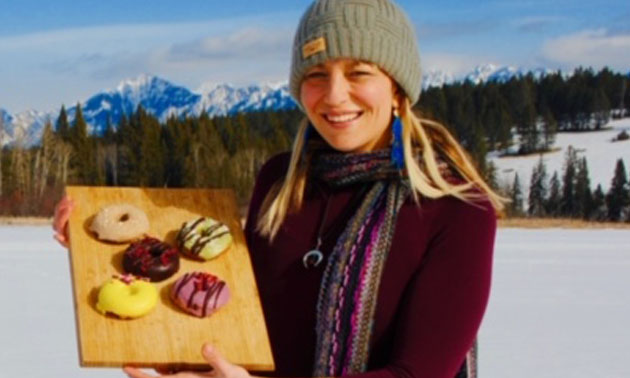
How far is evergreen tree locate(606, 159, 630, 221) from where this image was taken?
1978 inches

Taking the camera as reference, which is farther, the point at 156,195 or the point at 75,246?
the point at 156,195

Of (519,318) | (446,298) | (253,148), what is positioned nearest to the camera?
(446,298)

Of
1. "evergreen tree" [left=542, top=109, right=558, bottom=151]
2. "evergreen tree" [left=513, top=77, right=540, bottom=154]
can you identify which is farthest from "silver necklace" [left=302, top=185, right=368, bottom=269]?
"evergreen tree" [left=542, top=109, right=558, bottom=151]

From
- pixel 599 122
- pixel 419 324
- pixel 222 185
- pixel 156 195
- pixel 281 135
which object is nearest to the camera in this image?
pixel 419 324

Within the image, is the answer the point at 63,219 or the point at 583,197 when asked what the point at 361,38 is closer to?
the point at 63,219

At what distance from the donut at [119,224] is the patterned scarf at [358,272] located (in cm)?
47

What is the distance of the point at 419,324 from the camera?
1.60m

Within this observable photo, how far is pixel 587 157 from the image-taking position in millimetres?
60500

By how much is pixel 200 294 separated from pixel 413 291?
16.9 inches

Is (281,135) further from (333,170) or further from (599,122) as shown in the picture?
(333,170)

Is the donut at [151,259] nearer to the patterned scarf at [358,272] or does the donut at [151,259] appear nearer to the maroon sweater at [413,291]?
the maroon sweater at [413,291]

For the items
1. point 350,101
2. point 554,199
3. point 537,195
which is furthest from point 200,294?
point 537,195

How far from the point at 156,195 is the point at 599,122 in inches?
2791

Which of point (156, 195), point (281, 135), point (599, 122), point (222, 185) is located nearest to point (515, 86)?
point (599, 122)
